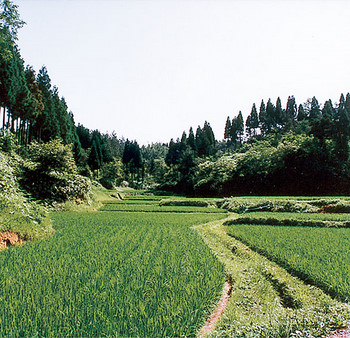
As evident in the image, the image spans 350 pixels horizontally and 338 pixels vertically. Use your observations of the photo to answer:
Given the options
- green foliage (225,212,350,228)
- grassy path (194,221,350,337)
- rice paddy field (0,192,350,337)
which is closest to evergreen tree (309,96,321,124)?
green foliage (225,212,350,228)

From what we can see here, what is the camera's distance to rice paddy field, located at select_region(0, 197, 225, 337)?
7.51 feet

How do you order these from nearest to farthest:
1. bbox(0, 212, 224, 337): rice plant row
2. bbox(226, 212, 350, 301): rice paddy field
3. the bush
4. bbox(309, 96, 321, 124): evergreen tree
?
1. bbox(0, 212, 224, 337): rice plant row
2. bbox(226, 212, 350, 301): rice paddy field
3. the bush
4. bbox(309, 96, 321, 124): evergreen tree

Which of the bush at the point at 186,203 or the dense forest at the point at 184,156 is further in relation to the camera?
the bush at the point at 186,203

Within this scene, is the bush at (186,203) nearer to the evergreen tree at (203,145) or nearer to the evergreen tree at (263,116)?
the evergreen tree at (203,145)

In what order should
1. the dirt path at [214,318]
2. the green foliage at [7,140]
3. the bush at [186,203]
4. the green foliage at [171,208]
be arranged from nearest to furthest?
the dirt path at [214,318], the green foliage at [7,140], the green foliage at [171,208], the bush at [186,203]

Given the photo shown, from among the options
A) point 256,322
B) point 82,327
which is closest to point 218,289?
point 256,322

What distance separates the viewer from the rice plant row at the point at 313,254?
12.2 feet

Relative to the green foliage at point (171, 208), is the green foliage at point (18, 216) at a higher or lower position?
higher

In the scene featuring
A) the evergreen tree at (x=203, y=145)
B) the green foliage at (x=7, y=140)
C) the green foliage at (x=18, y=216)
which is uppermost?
the evergreen tree at (x=203, y=145)

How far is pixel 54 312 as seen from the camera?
2.47 m

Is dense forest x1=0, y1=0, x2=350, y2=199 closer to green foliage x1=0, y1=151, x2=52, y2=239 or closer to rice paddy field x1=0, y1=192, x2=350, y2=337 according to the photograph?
green foliage x1=0, y1=151, x2=52, y2=239

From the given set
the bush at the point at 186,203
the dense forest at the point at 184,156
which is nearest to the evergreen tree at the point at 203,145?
the dense forest at the point at 184,156

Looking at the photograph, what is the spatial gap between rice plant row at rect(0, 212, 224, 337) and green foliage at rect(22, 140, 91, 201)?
847cm

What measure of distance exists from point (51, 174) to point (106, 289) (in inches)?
441
